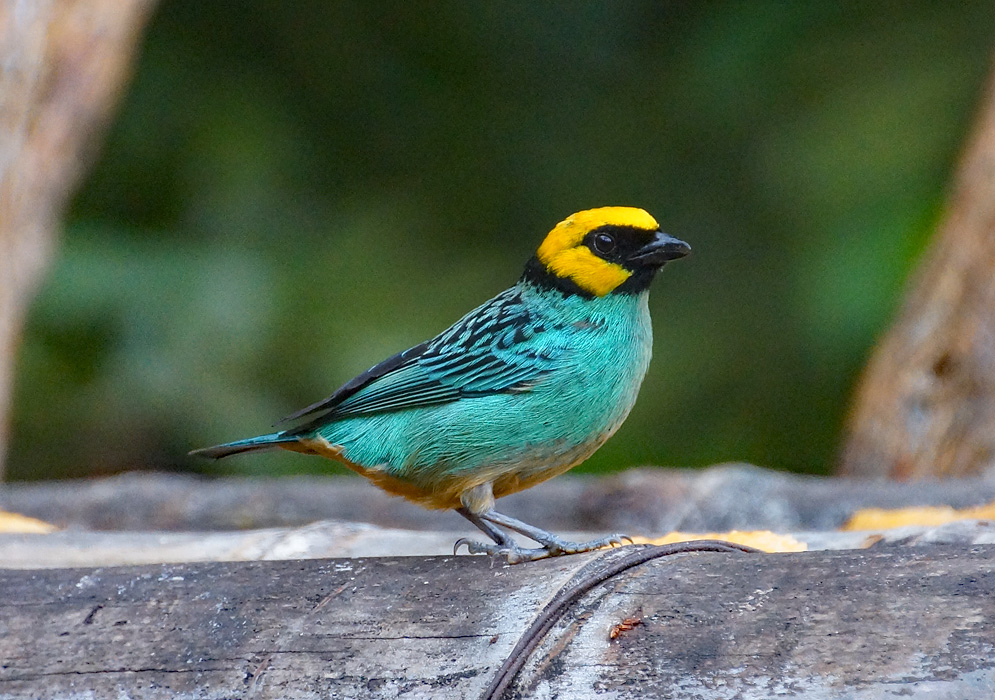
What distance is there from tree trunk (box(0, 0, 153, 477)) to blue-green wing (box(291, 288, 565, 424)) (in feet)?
8.18

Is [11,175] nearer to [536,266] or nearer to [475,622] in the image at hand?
[536,266]

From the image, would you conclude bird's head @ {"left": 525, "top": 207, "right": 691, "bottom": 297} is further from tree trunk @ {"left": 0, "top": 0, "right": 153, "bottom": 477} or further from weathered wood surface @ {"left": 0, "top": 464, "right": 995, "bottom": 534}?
tree trunk @ {"left": 0, "top": 0, "right": 153, "bottom": 477}

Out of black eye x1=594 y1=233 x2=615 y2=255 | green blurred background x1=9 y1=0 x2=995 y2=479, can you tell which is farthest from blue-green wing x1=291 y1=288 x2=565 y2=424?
green blurred background x1=9 y1=0 x2=995 y2=479

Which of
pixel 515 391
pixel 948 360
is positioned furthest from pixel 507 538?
pixel 948 360

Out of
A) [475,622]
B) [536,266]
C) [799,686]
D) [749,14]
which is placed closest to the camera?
[799,686]

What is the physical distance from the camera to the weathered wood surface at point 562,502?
3.96 meters

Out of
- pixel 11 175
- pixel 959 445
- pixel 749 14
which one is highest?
pixel 749 14

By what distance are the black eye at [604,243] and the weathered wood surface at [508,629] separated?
3.25 ft

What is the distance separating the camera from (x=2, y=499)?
4.64 m

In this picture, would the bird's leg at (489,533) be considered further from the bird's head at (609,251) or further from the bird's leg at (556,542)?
the bird's head at (609,251)

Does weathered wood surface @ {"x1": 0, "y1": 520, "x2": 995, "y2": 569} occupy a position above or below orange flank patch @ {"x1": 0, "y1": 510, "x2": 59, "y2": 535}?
above

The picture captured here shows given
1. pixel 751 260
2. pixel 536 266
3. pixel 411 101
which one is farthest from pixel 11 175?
pixel 751 260

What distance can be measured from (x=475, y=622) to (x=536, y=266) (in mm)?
1285

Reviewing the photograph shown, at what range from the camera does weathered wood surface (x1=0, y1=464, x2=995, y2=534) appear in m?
3.96
